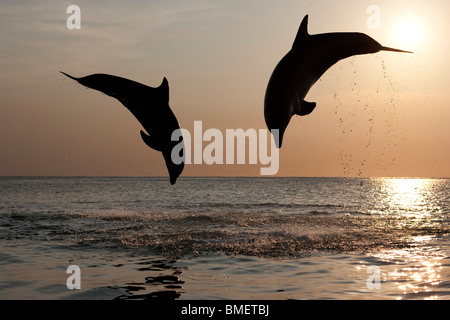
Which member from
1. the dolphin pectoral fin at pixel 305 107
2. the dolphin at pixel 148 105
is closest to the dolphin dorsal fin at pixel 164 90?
the dolphin at pixel 148 105

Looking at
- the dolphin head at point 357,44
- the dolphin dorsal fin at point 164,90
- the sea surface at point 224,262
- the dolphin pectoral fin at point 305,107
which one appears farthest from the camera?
the sea surface at point 224,262

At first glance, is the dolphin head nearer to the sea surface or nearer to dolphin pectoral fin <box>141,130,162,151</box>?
dolphin pectoral fin <box>141,130,162,151</box>

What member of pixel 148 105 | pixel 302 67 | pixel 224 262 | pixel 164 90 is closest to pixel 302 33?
pixel 302 67

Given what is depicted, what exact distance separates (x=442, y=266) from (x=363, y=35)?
7.59 m

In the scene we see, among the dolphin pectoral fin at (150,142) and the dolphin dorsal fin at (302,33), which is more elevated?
the dolphin dorsal fin at (302,33)

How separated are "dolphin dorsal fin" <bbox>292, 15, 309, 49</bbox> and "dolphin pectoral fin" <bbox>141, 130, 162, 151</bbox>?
2.25m

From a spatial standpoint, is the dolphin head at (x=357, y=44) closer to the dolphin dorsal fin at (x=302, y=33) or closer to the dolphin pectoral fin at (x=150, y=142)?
the dolphin dorsal fin at (x=302, y=33)

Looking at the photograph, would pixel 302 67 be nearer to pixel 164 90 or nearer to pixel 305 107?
pixel 305 107

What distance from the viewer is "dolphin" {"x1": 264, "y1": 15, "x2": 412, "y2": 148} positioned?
656 cm

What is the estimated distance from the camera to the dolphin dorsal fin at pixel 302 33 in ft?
23.6

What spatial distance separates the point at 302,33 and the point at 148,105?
7.61 feet

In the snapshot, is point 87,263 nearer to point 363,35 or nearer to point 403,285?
point 403,285

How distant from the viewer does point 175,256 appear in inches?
561
